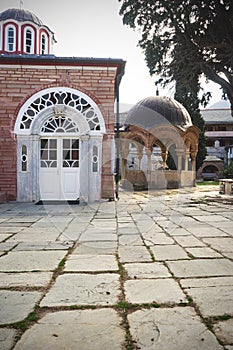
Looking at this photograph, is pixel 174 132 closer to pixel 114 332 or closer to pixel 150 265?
pixel 150 265

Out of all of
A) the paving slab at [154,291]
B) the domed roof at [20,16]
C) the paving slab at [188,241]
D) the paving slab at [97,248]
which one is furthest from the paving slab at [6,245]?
the domed roof at [20,16]

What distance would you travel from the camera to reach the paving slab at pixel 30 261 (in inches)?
123

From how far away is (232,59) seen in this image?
966cm

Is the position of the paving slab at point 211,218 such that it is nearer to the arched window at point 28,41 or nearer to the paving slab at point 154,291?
the paving slab at point 154,291

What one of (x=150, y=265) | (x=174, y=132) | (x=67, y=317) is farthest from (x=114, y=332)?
(x=174, y=132)

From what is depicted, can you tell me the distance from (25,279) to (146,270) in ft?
3.71

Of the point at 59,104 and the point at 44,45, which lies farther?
the point at 44,45

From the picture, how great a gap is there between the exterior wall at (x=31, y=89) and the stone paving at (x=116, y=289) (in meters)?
4.69

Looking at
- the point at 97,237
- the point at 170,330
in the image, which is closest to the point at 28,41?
the point at 97,237

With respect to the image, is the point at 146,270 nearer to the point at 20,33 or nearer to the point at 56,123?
the point at 56,123

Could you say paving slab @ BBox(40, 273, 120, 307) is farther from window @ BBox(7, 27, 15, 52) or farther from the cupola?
window @ BBox(7, 27, 15, 52)

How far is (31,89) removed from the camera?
9547 mm

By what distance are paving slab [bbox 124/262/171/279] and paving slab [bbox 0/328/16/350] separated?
1.26 m

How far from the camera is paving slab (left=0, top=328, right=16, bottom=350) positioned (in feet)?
5.60
